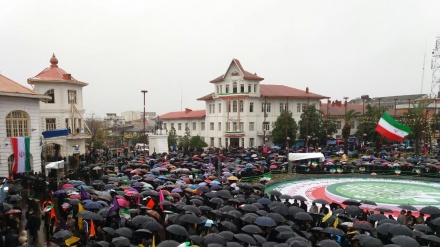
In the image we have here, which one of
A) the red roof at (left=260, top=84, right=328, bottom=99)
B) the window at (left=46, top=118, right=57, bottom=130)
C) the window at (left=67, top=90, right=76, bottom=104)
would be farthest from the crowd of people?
the red roof at (left=260, top=84, right=328, bottom=99)

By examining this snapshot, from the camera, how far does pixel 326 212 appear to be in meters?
12.8

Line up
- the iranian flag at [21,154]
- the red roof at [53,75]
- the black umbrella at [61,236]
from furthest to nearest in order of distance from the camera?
1. the red roof at [53,75]
2. the iranian flag at [21,154]
3. the black umbrella at [61,236]

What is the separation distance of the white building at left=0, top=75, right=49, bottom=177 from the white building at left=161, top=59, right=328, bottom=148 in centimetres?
2974

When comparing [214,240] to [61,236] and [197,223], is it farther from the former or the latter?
[61,236]

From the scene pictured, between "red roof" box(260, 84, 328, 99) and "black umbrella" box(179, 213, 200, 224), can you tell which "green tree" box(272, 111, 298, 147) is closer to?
"red roof" box(260, 84, 328, 99)

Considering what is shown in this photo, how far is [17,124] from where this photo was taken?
23375 mm

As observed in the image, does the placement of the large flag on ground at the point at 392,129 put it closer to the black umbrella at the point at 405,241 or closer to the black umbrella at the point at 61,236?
the black umbrella at the point at 405,241

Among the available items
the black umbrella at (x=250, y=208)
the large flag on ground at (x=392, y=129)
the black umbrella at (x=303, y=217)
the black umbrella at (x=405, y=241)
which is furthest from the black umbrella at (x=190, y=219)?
the large flag on ground at (x=392, y=129)

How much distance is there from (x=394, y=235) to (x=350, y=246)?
1371 millimetres

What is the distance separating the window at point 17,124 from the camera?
903 inches

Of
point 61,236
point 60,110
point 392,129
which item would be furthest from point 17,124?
point 392,129

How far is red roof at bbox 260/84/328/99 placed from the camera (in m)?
51.5

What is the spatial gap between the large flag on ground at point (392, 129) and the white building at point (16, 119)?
91.0 feet

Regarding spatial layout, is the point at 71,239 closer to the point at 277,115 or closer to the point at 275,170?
the point at 275,170
